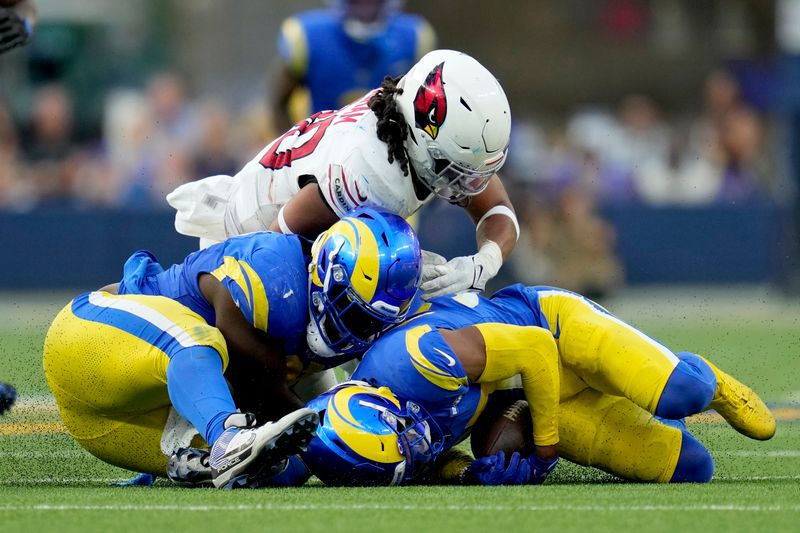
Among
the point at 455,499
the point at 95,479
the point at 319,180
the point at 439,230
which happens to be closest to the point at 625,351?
the point at 455,499

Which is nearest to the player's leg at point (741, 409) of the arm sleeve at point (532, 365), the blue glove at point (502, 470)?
the arm sleeve at point (532, 365)

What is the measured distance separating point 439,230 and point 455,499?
397 inches

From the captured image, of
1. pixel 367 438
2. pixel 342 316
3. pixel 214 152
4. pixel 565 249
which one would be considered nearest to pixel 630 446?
pixel 367 438

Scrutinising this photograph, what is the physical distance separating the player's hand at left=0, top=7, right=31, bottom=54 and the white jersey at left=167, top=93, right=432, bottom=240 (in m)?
1.18

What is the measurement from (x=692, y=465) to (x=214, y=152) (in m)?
9.01

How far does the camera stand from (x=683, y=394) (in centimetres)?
507

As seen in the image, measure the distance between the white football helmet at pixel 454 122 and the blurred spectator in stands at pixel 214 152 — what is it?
26.1 feet

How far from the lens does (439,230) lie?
14.6 meters

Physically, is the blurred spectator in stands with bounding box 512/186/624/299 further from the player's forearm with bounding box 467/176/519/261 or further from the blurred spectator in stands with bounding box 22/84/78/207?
the player's forearm with bounding box 467/176/519/261

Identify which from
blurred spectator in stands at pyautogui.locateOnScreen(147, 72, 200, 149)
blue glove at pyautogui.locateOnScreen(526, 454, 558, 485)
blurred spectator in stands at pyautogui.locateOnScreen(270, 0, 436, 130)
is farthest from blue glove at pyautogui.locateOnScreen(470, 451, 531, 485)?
blurred spectator in stands at pyautogui.locateOnScreen(147, 72, 200, 149)

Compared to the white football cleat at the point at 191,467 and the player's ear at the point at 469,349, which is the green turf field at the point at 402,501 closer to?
the white football cleat at the point at 191,467

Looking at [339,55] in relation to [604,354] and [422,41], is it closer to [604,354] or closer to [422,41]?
[422,41]

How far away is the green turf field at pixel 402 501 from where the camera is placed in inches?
161

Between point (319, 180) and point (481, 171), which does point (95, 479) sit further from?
point (481, 171)
